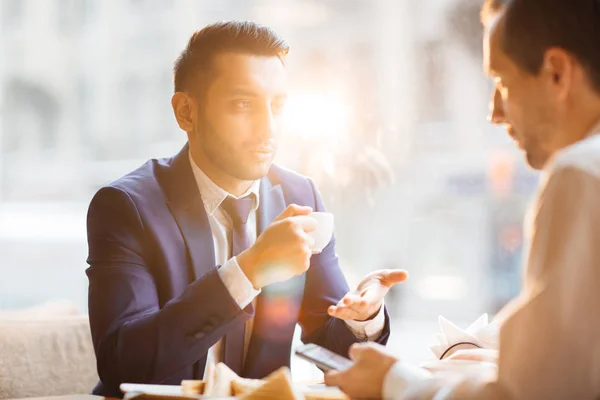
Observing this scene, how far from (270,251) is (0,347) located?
80 centimetres

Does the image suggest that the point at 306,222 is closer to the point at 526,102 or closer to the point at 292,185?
the point at 292,185

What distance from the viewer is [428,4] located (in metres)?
4.60

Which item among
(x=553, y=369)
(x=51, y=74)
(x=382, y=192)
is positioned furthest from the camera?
(x=382, y=192)

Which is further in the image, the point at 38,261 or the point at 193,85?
the point at 38,261

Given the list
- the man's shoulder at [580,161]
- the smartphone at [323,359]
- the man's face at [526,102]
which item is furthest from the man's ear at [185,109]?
the man's shoulder at [580,161]

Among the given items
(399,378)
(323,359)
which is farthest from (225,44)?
(399,378)

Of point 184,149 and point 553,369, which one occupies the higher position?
point 184,149

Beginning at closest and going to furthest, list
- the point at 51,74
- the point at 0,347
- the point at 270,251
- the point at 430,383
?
the point at 430,383 < the point at 270,251 < the point at 0,347 < the point at 51,74

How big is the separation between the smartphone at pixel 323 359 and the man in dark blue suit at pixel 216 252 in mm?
195

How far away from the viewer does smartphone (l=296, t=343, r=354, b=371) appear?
36.7 inches

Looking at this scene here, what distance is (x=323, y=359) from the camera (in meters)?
0.96

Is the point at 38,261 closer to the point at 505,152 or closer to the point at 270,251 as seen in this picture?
the point at 505,152

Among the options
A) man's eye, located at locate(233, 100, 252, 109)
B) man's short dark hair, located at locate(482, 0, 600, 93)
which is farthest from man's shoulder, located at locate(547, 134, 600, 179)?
man's eye, located at locate(233, 100, 252, 109)

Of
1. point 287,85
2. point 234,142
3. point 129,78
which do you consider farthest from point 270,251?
point 129,78
